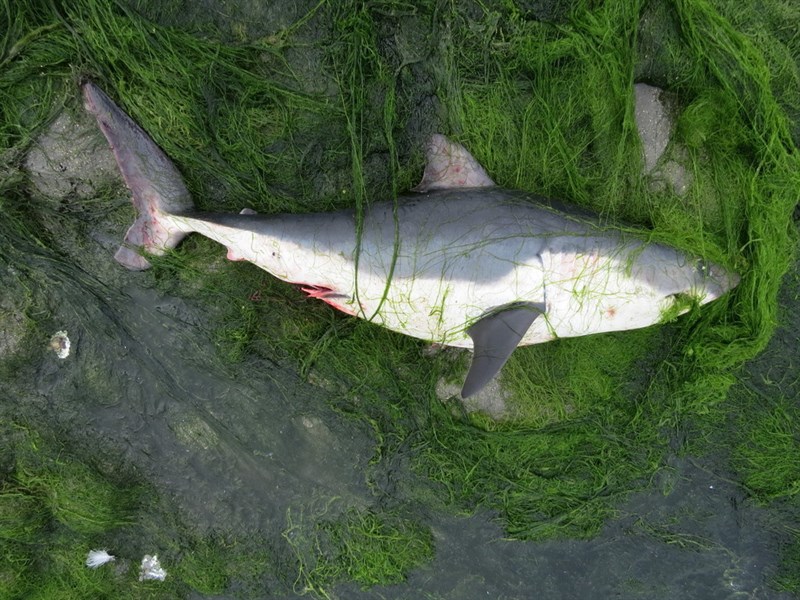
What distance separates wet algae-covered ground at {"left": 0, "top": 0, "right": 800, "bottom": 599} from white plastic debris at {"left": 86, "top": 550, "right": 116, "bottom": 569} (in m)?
0.05

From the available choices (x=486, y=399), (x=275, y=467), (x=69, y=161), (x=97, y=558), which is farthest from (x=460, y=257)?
(x=97, y=558)

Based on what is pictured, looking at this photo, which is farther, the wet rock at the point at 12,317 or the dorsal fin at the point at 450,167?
the wet rock at the point at 12,317

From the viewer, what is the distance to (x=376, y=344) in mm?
3020

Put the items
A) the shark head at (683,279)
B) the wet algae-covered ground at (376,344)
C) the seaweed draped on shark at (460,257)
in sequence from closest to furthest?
the seaweed draped on shark at (460,257), the shark head at (683,279), the wet algae-covered ground at (376,344)

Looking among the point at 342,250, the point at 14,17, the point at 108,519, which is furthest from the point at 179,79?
the point at 108,519

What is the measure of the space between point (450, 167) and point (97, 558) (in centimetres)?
345

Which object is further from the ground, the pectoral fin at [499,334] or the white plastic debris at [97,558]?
the pectoral fin at [499,334]

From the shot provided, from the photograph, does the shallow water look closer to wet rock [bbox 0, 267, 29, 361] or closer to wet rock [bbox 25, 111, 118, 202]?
wet rock [bbox 0, 267, 29, 361]

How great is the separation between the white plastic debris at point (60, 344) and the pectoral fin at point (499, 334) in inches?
102

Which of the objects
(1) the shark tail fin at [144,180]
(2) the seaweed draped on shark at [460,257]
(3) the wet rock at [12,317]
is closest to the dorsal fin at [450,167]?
(2) the seaweed draped on shark at [460,257]

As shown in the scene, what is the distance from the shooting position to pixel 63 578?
3174mm

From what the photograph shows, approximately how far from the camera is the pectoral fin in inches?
102

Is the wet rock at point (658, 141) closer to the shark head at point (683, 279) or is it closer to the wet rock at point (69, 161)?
the shark head at point (683, 279)

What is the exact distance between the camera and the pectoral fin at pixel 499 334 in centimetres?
259
